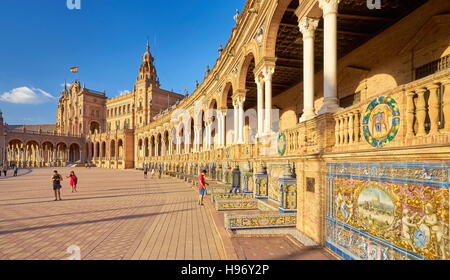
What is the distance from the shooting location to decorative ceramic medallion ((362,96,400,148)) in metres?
3.47

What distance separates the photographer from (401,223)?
11.1 ft

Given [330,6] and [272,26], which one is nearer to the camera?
[330,6]

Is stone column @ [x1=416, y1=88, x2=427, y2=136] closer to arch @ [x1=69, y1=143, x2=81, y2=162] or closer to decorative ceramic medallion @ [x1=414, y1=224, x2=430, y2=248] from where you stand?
decorative ceramic medallion @ [x1=414, y1=224, x2=430, y2=248]

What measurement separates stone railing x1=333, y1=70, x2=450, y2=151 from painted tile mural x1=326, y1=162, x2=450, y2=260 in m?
0.35

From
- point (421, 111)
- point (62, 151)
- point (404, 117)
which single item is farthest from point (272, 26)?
point (62, 151)

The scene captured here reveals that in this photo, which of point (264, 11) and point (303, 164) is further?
point (264, 11)

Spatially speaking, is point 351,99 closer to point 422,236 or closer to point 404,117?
point 404,117

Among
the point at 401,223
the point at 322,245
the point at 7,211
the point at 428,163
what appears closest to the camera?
the point at 428,163

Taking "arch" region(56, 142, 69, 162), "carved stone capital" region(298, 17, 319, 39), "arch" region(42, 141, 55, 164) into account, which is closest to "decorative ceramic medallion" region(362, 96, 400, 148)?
"carved stone capital" region(298, 17, 319, 39)

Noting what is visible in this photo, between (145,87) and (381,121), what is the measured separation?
216ft

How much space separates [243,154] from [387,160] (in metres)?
8.78

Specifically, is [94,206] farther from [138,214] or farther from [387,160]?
[387,160]

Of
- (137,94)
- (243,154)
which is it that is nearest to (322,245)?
(243,154)

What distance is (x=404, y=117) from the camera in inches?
130
